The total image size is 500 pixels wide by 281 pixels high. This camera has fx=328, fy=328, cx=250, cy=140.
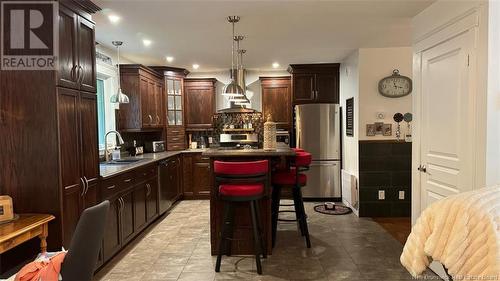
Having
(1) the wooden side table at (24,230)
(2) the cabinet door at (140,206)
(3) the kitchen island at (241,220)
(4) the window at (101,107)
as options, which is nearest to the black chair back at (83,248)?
(1) the wooden side table at (24,230)

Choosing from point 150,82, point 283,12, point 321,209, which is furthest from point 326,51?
point 150,82

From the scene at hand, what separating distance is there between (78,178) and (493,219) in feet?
9.07

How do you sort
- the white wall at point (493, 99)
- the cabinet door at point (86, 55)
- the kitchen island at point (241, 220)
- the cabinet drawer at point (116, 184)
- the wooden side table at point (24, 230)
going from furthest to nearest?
the kitchen island at point (241, 220), the cabinet drawer at point (116, 184), the cabinet door at point (86, 55), the white wall at point (493, 99), the wooden side table at point (24, 230)

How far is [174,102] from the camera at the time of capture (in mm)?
6191

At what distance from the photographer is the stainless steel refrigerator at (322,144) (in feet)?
18.9

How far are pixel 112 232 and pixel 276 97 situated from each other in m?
3.98

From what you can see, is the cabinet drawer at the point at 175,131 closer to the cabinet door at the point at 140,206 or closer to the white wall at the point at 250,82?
the white wall at the point at 250,82

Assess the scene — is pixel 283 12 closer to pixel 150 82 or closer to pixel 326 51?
pixel 326 51

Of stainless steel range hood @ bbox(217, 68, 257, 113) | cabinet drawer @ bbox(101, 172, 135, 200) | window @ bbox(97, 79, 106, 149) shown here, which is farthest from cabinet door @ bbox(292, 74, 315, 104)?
cabinet drawer @ bbox(101, 172, 135, 200)

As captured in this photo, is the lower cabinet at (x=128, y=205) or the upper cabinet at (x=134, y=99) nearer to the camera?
the lower cabinet at (x=128, y=205)

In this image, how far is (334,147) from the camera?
580cm

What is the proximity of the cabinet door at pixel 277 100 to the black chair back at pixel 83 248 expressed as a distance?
4.78m

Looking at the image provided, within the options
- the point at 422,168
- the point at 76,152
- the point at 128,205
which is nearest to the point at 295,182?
the point at 422,168

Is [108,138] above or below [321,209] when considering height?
above
